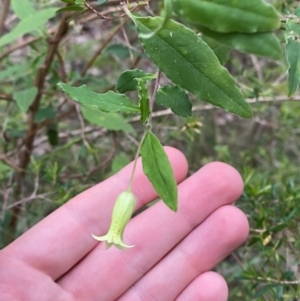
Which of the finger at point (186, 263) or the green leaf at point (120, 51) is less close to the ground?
the green leaf at point (120, 51)

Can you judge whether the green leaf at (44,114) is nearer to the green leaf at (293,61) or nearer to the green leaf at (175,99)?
the green leaf at (175,99)

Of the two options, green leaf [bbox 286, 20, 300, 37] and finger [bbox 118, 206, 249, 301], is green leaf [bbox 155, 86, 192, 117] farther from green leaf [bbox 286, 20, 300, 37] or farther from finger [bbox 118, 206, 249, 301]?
finger [bbox 118, 206, 249, 301]

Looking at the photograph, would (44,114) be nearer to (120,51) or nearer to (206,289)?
(120,51)

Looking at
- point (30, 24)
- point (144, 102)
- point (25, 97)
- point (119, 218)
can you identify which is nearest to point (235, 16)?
point (144, 102)

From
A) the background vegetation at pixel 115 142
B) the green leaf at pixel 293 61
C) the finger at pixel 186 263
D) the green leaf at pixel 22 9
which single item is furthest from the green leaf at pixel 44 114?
the green leaf at pixel 293 61

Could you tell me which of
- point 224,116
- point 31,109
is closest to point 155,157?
point 31,109

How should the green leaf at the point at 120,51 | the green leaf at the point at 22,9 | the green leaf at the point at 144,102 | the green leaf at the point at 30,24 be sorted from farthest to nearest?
the green leaf at the point at 120,51, the green leaf at the point at 22,9, the green leaf at the point at 30,24, the green leaf at the point at 144,102

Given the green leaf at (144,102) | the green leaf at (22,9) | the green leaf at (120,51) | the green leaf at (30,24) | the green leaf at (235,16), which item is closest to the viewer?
the green leaf at (235,16)
